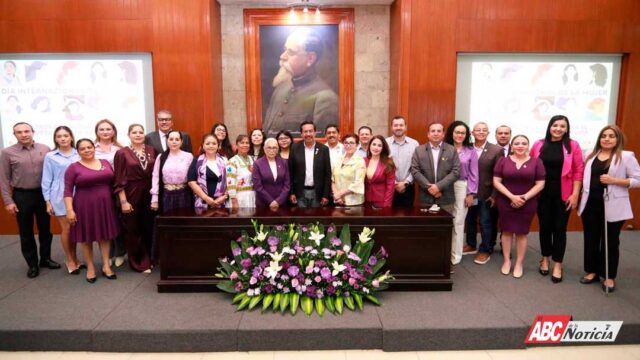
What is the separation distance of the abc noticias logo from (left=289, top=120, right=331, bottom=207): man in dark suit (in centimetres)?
214

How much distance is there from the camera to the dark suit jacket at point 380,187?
12.7 ft

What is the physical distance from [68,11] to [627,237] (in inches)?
315

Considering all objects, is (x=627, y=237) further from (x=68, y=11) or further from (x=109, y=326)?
(x=68, y=11)

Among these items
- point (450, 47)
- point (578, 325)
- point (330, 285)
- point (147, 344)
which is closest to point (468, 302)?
point (578, 325)

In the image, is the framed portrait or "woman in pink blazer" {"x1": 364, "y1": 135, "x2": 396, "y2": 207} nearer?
"woman in pink blazer" {"x1": 364, "y1": 135, "x2": 396, "y2": 207}

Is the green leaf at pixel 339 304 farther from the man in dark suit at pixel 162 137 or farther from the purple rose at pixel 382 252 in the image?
the man in dark suit at pixel 162 137

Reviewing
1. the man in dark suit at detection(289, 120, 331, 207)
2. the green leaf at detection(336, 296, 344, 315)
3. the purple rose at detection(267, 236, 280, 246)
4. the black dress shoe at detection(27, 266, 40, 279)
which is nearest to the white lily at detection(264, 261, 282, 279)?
the purple rose at detection(267, 236, 280, 246)

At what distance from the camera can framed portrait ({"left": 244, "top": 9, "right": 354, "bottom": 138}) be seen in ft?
18.4

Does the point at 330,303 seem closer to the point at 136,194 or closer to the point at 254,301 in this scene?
the point at 254,301

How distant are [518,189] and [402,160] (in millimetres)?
1168

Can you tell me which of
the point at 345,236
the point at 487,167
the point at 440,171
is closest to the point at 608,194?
the point at 487,167

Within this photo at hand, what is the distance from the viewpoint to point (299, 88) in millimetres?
5715

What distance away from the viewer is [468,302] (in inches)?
124

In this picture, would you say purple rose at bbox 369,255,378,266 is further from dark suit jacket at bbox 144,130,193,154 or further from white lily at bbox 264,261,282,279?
dark suit jacket at bbox 144,130,193,154
